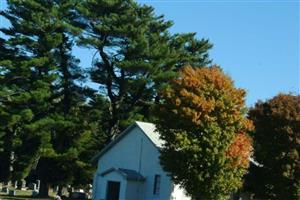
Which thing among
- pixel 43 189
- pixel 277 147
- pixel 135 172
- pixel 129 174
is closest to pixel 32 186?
pixel 43 189

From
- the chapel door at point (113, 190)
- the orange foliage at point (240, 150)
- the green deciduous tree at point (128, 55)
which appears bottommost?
the chapel door at point (113, 190)

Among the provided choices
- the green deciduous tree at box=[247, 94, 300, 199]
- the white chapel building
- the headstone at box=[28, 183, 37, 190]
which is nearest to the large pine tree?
the white chapel building

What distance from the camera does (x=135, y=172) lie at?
4581 cm

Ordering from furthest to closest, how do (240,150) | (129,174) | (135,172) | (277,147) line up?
→ 1. (135,172)
2. (129,174)
3. (277,147)
4. (240,150)

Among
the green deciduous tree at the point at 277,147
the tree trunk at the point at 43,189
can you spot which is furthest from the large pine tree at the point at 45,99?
the green deciduous tree at the point at 277,147

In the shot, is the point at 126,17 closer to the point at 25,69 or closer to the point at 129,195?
the point at 25,69

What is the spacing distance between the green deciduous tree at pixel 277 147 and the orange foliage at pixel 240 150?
2772 millimetres

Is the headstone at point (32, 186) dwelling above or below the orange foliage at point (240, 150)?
below

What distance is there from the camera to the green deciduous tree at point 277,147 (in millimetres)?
40719

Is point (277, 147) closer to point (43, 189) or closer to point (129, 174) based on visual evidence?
point (129, 174)

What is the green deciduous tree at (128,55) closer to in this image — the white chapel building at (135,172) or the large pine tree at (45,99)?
the large pine tree at (45,99)

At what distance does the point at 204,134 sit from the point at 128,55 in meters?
22.7

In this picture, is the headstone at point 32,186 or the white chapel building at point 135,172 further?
the headstone at point 32,186

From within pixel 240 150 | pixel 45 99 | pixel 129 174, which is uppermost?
pixel 45 99
